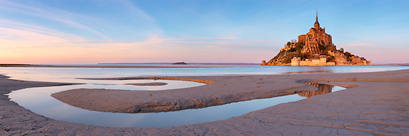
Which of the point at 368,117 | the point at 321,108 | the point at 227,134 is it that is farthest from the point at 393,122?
the point at 227,134

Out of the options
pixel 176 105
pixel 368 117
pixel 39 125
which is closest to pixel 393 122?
pixel 368 117

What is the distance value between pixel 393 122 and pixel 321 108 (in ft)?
8.22

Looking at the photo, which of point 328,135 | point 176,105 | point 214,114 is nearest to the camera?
point 328,135

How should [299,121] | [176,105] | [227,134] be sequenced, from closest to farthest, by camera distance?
[227,134]
[299,121]
[176,105]

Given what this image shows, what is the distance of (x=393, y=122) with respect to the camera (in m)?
6.13

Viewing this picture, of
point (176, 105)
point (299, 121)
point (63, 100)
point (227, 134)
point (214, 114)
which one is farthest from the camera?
point (63, 100)

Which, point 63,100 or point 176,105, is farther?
point 63,100

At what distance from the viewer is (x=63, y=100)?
38.8 ft

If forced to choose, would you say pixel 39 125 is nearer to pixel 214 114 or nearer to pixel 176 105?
pixel 176 105

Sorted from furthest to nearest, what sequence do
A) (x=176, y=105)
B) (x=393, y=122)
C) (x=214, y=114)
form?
1. (x=176, y=105)
2. (x=214, y=114)
3. (x=393, y=122)

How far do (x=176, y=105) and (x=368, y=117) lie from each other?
25.2ft

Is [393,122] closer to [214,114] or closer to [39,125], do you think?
[214,114]

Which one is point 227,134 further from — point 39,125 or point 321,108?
point 39,125

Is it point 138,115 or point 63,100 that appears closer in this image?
point 138,115
